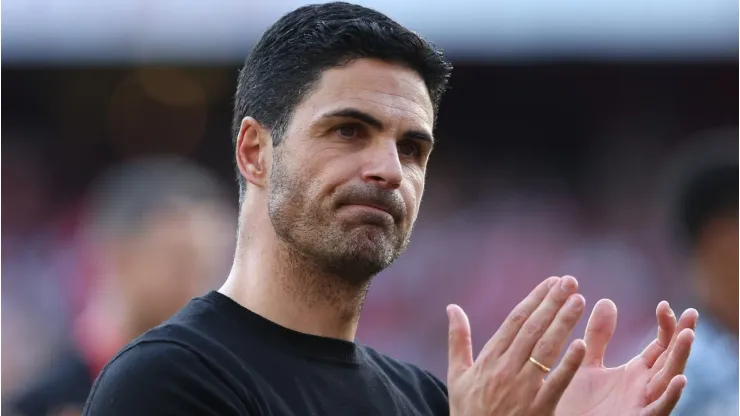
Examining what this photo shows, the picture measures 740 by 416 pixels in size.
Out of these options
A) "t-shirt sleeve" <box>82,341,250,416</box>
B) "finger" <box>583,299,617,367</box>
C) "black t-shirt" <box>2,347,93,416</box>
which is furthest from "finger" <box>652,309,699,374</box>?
"black t-shirt" <box>2,347,93,416</box>

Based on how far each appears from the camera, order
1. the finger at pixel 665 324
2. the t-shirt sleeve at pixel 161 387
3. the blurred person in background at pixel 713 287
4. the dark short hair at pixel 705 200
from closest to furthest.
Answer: the t-shirt sleeve at pixel 161 387 → the finger at pixel 665 324 → the blurred person in background at pixel 713 287 → the dark short hair at pixel 705 200

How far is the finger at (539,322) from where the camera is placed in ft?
8.09

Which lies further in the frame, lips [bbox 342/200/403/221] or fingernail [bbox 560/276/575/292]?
lips [bbox 342/200/403/221]

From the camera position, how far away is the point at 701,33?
335 inches

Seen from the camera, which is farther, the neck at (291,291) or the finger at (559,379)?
the neck at (291,291)

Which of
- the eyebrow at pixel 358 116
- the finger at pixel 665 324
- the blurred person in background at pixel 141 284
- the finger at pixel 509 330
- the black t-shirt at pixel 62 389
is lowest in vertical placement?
the black t-shirt at pixel 62 389

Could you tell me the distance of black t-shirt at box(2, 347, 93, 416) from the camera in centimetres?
511

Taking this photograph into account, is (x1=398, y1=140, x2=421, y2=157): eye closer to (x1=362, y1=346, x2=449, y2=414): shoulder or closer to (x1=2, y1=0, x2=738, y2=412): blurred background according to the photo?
(x1=362, y1=346, x2=449, y2=414): shoulder

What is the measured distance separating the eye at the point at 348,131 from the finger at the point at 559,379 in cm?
76

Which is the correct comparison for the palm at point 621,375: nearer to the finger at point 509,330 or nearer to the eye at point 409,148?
the finger at point 509,330

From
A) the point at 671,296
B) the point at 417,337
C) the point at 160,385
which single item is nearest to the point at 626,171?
the point at 671,296

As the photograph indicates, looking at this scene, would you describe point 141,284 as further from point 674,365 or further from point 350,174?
point 674,365

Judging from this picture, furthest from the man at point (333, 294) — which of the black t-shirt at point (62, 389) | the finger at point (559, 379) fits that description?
the black t-shirt at point (62, 389)

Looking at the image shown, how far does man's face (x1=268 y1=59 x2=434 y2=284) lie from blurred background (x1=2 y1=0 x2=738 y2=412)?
4.49m
